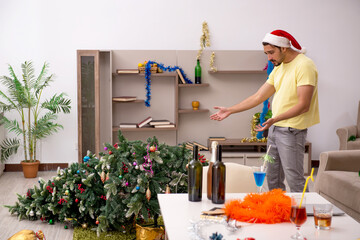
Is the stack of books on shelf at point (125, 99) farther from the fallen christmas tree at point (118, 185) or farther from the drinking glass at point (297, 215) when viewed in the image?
the drinking glass at point (297, 215)

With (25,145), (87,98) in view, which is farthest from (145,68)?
(25,145)

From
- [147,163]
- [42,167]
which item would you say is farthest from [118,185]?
[42,167]

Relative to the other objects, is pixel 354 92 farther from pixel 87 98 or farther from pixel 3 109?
pixel 3 109

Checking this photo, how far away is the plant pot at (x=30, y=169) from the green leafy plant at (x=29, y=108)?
73mm

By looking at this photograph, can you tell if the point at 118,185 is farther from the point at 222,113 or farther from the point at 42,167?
the point at 42,167

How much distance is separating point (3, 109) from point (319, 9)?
14.2 feet

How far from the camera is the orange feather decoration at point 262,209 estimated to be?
2076 millimetres

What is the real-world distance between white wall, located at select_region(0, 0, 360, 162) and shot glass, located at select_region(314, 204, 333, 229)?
4778mm

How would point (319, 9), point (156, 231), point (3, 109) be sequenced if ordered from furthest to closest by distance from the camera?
point (319, 9)
point (3, 109)
point (156, 231)

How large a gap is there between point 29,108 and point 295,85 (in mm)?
3842

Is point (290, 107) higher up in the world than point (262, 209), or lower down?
higher up

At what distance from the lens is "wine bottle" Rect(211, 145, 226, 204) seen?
2230mm

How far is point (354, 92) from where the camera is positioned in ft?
22.5

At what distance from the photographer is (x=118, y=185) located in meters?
3.65
